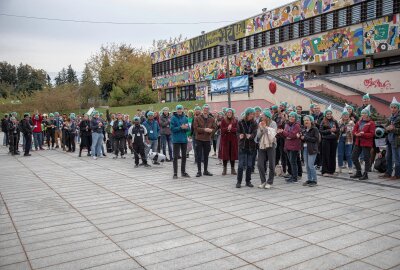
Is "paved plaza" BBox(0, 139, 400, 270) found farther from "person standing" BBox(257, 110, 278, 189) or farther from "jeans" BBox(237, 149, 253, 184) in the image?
"jeans" BBox(237, 149, 253, 184)

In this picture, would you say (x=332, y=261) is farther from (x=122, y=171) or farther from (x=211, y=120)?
(x=122, y=171)

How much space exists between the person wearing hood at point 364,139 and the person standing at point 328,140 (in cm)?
53

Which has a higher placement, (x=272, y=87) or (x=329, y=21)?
(x=329, y=21)

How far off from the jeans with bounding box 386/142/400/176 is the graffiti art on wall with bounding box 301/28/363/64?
59.8ft

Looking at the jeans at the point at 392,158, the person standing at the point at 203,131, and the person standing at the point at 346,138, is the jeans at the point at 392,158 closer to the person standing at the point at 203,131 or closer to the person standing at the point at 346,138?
the person standing at the point at 346,138

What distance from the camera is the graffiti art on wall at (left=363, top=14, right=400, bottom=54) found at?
2286 centimetres

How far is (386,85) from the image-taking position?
21672 mm

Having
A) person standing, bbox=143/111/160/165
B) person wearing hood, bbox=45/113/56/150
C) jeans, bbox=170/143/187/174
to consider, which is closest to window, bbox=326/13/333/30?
person standing, bbox=143/111/160/165

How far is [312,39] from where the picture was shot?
28.5m

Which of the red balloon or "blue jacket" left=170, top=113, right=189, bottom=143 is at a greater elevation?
the red balloon

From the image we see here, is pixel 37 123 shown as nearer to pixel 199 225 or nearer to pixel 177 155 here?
pixel 177 155

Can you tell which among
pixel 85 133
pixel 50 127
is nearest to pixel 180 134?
pixel 85 133

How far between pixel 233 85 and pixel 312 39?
29.2 feet

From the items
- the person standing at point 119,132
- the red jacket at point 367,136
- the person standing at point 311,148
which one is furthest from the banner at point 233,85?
the person standing at point 311,148
